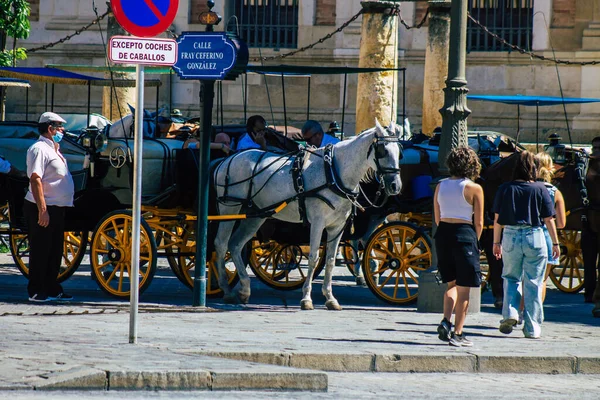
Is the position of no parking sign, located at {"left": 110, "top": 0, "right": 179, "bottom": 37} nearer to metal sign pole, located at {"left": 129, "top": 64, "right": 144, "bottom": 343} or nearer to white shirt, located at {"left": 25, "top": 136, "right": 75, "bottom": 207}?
metal sign pole, located at {"left": 129, "top": 64, "right": 144, "bottom": 343}

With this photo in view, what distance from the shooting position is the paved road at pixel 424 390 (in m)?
8.25

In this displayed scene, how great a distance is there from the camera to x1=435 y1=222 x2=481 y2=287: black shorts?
34.9ft

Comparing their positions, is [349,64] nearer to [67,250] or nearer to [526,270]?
[67,250]

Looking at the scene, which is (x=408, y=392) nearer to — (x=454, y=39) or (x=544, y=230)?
(x=544, y=230)

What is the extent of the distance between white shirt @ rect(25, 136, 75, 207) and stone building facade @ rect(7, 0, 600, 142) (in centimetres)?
1331

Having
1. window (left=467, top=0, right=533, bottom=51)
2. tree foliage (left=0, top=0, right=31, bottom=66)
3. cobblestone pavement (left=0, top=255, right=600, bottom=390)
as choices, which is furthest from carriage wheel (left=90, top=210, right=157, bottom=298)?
window (left=467, top=0, right=533, bottom=51)

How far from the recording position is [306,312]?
12812 mm

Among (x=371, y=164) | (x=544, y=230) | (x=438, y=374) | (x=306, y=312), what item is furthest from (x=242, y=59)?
(x=438, y=374)

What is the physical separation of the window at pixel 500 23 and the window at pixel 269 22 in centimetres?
404

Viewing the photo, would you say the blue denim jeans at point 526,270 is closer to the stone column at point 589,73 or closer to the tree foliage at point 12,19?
the tree foliage at point 12,19

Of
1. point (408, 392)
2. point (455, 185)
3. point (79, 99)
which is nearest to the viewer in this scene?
point (408, 392)

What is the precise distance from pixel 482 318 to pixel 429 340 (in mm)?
2011

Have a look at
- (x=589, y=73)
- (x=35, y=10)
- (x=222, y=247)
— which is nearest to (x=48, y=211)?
(x=222, y=247)

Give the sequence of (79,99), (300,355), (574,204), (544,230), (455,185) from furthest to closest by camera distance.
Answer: (79,99)
(574,204)
(544,230)
(455,185)
(300,355)
